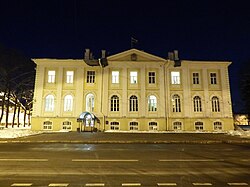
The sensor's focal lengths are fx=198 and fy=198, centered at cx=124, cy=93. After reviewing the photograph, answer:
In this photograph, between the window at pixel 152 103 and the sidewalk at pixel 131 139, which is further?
the window at pixel 152 103

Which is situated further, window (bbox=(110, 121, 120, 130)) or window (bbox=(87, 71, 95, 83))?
window (bbox=(87, 71, 95, 83))

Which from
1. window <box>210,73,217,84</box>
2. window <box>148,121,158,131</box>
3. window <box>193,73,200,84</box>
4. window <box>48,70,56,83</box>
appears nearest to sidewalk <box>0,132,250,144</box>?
window <box>148,121,158,131</box>

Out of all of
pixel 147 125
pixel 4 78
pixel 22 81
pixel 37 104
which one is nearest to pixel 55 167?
pixel 147 125

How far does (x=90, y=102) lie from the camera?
1154 inches

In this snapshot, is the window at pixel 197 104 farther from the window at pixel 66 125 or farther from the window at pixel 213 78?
the window at pixel 66 125

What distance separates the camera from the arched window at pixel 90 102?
2894cm

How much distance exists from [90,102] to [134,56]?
9.70 metres

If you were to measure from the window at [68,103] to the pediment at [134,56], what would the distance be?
8.41m

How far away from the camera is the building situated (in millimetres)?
28516

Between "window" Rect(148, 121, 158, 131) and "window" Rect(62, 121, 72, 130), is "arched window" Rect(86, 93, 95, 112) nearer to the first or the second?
"window" Rect(62, 121, 72, 130)

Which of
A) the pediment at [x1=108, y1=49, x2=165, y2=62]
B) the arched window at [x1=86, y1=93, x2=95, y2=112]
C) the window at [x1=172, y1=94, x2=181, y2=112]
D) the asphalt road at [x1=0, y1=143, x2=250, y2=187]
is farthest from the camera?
the pediment at [x1=108, y1=49, x2=165, y2=62]

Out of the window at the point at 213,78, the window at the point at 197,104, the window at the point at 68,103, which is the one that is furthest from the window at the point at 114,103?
the window at the point at 213,78

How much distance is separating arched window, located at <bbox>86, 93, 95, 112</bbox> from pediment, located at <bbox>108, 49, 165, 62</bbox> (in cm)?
641

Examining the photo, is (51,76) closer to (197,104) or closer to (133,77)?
(133,77)
